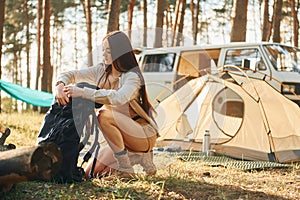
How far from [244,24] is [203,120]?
10.2 feet

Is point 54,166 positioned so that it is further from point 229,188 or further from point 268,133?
point 268,133

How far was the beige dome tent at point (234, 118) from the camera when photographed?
5121 millimetres

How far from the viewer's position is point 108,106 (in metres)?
3.27

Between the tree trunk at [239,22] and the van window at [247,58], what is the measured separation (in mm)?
928

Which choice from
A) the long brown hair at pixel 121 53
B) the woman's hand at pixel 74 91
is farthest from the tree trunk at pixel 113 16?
the woman's hand at pixel 74 91

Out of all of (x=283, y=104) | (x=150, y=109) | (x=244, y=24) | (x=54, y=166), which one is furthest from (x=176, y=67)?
(x=54, y=166)

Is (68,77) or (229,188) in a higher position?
(68,77)

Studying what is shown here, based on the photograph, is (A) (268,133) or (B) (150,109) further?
(A) (268,133)

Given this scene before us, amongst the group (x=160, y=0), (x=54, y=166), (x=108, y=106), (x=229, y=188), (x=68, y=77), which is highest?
(x=160, y=0)

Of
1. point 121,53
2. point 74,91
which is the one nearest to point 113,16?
point 121,53

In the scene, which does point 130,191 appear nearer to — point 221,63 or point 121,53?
point 121,53

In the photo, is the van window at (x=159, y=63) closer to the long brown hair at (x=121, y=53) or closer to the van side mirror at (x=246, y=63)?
the van side mirror at (x=246, y=63)

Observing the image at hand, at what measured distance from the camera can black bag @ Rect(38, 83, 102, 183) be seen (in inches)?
118

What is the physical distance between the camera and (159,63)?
8391 millimetres
